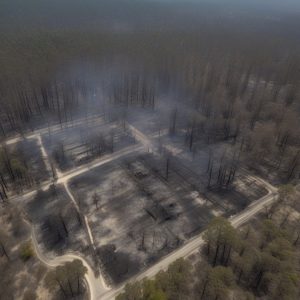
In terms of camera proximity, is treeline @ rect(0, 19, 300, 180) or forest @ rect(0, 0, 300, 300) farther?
treeline @ rect(0, 19, 300, 180)

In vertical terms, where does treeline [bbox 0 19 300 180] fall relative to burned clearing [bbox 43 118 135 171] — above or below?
above

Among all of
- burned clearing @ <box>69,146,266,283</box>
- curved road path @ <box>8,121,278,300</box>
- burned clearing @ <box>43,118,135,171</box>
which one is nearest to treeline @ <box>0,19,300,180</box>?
burned clearing @ <box>69,146,266,283</box>

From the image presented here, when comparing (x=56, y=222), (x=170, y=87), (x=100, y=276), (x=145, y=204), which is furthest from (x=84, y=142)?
(x=170, y=87)

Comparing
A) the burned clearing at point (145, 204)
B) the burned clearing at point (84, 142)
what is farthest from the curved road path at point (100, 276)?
the burned clearing at point (84, 142)

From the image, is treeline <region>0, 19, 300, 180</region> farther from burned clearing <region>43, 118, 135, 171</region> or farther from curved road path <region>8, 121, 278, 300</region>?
curved road path <region>8, 121, 278, 300</region>

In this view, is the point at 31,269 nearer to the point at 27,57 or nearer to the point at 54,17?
the point at 27,57

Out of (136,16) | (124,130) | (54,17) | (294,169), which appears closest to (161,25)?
(136,16)

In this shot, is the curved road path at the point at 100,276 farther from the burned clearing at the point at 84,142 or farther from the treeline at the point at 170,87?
the treeline at the point at 170,87
